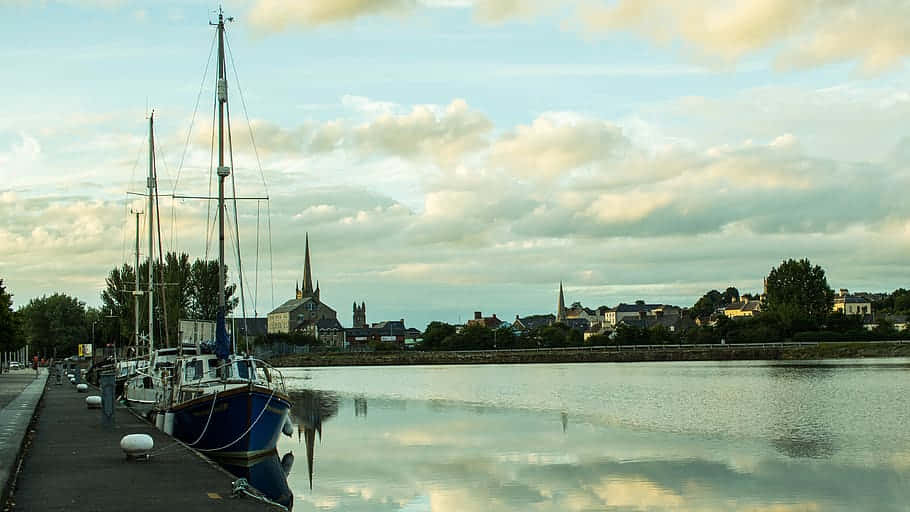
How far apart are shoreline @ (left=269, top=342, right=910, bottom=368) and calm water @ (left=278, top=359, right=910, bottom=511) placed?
89.8 metres

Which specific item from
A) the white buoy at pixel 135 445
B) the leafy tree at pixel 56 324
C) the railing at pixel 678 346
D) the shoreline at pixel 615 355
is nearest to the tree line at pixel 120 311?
the leafy tree at pixel 56 324

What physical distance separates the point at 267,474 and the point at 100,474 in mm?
7049

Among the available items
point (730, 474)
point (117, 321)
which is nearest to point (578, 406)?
point (730, 474)

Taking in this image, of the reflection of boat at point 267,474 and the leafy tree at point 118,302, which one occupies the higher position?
the leafy tree at point 118,302

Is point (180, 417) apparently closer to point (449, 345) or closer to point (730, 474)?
point (730, 474)

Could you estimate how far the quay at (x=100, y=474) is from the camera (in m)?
18.3

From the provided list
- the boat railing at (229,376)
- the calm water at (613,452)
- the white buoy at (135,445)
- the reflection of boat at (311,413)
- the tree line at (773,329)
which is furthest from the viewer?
the tree line at (773,329)

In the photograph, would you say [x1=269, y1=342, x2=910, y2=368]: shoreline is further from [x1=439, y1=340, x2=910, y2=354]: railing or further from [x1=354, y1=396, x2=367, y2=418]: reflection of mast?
[x1=354, y1=396, x2=367, y2=418]: reflection of mast

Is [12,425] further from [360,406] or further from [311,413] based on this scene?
[360,406]

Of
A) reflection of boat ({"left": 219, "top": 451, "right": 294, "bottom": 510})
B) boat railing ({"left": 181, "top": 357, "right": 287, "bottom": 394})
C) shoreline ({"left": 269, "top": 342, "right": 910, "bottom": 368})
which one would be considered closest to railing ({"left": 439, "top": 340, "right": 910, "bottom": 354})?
shoreline ({"left": 269, "top": 342, "right": 910, "bottom": 368})

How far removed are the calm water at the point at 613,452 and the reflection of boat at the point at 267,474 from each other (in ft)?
1.44

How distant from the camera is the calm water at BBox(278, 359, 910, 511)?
2472 centimetres

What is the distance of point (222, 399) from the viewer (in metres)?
29.2

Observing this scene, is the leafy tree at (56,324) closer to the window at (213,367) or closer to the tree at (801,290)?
the tree at (801,290)
